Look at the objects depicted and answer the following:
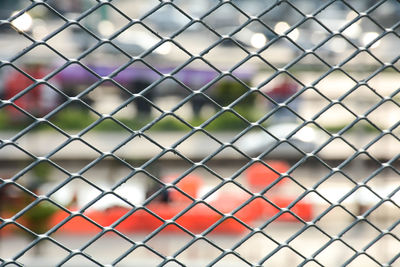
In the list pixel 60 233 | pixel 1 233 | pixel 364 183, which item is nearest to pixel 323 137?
pixel 60 233

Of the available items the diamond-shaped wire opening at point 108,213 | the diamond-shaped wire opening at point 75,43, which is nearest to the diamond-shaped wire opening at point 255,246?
the diamond-shaped wire opening at point 108,213

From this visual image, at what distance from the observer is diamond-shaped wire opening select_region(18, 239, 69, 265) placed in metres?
4.89

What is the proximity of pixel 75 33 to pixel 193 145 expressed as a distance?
2.72 m

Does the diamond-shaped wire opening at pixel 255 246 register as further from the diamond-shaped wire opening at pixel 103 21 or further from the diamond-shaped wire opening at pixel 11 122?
the diamond-shaped wire opening at pixel 103 21

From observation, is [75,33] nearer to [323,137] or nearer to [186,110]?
[186,110]

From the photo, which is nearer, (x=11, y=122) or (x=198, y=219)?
(x=198, y=219)

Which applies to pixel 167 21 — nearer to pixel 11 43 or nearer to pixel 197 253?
pixel 11 43

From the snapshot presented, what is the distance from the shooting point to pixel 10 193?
4789 millimetres

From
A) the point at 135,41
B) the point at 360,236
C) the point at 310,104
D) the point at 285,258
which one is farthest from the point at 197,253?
the point at 310,104

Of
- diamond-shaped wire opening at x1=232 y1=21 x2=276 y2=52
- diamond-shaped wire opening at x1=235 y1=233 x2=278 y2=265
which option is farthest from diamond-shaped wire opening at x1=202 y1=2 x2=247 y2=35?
diamond-shaped wire opening at x1=232 y1=21 x2=276 y2=52

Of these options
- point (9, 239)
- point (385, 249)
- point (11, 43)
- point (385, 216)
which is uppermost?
point (11, 43)

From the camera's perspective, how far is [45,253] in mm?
5395

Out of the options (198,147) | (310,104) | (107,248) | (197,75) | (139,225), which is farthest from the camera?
(310,104)

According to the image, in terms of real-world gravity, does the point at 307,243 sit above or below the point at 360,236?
above
